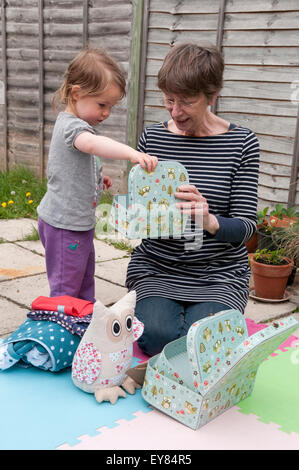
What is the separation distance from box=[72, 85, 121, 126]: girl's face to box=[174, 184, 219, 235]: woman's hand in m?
0.56

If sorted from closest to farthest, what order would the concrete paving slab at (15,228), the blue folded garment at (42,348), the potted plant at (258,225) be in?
the blue folded garment at (42,348) < the potted plant at (258,225) < the concrete paving slab at (15,228)

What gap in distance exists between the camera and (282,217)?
11.1 feet

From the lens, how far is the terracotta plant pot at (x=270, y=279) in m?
2.95

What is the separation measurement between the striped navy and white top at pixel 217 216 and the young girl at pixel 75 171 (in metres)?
0.27

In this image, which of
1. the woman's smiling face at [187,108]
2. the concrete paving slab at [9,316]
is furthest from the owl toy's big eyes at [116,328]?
the woman's smiling face at [187,108]

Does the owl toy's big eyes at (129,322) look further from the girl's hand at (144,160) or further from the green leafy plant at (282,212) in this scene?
the green leafy plant at (282,212)

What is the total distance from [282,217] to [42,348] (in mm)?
1966

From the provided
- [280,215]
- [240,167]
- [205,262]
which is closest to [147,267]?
[205,262]

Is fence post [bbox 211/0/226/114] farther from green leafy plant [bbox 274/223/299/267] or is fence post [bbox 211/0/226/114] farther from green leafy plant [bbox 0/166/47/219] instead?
green leafy plant [bbox 0/166/47/219]

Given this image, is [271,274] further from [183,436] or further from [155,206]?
[183,436]

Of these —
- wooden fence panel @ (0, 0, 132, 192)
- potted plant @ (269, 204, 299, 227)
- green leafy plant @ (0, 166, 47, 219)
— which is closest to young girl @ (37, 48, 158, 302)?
potted plant @ (269, 204, 299, 227)

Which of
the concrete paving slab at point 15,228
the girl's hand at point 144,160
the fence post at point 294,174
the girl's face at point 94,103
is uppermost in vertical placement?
the girl's face at point 94,103

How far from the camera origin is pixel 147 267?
231 cm
